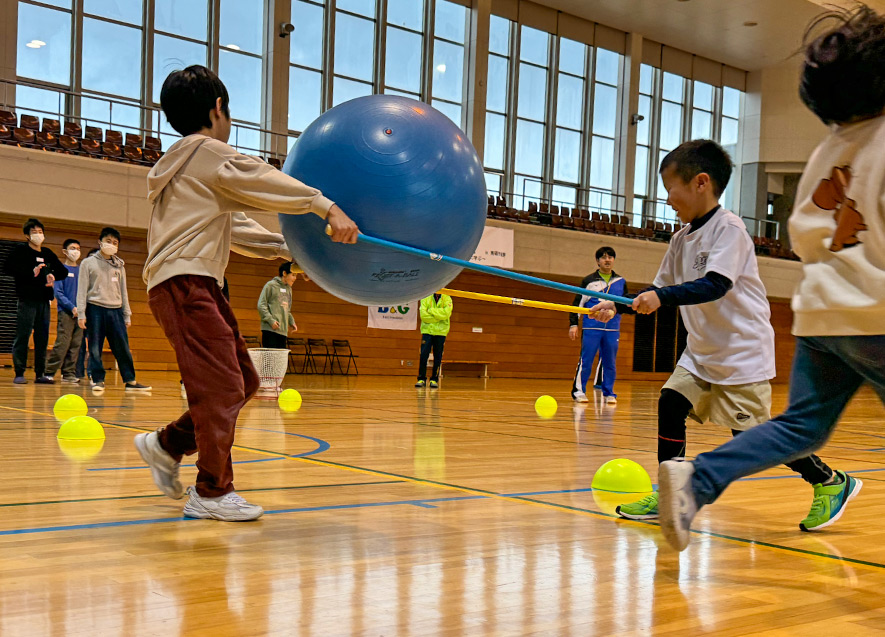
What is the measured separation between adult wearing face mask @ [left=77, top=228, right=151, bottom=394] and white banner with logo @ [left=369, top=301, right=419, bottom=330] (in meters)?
8.54

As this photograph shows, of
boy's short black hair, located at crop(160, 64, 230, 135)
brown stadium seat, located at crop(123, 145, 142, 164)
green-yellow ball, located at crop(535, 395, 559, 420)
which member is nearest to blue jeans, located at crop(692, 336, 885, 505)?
boy's short black hair, located at crop(160, 64, 230, 135)

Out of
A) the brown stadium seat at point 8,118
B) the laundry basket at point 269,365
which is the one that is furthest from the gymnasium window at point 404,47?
the laundry basket at point 269,365

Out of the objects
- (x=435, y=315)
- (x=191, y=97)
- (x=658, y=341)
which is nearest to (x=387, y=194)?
(x=191, y=97)

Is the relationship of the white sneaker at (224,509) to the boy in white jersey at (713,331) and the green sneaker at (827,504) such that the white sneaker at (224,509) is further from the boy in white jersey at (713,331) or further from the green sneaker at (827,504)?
the green sneaker at (827,504)

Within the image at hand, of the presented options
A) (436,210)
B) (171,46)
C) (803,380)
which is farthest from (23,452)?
(171,46)

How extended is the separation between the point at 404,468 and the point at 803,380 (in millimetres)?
2504

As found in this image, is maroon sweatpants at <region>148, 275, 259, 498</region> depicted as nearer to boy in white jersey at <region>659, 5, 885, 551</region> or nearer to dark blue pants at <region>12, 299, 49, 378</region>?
boy in white jersey at <region>659, 5, 885, 551</region>

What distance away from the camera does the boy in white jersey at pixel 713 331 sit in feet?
10.7

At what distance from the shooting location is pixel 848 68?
224cm

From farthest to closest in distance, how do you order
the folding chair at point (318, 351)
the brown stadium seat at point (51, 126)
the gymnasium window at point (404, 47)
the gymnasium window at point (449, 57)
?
1. the gymnasium window at point (449, 57)
2. the gymnasium window at point (404, 47)
3. the folding chair at point (318, 351)
4. the brown stadium seat at point (51, 126)

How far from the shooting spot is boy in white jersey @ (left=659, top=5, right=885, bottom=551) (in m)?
2.21

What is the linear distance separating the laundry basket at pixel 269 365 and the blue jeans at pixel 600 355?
369 centimetres

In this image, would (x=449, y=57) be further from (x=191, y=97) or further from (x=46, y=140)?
(x=191, y=97)

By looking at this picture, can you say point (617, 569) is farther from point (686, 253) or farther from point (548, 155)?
point (548, 155)
